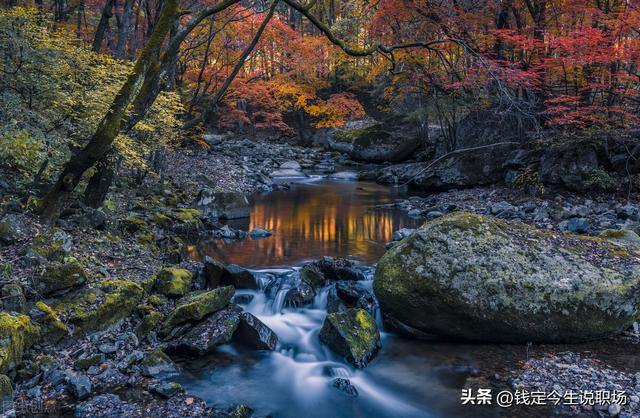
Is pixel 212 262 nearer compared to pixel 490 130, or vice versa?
pixel 212 262

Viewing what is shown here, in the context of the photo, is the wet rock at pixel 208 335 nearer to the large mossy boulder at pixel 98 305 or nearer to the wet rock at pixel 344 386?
the large mossy boulder at pixel 98 305

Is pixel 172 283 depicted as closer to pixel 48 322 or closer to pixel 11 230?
pixel 48 322

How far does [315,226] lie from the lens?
45.6 feet

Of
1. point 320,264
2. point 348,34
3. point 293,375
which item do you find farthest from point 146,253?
point 348,34

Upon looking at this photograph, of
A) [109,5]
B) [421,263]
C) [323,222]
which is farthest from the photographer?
[323,222]

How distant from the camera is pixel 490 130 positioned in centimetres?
1853

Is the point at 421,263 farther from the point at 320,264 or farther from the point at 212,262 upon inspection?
the point at 212,262

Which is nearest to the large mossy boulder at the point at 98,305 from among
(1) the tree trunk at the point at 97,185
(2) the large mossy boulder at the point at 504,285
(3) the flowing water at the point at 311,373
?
(3) the flowing water at the point at 311,373

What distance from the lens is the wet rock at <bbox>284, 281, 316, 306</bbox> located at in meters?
8.15

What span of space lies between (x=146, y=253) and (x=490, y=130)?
15.0 m

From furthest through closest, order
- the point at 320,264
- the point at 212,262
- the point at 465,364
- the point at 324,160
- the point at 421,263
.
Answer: the point at 324,160
the point at 320,264
the point at 212,262
the point at 421,263
the point at 465,364

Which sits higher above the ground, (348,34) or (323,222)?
(348,34)

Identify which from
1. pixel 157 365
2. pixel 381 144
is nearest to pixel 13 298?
pixel 157 365

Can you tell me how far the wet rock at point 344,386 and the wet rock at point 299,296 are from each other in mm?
2317
